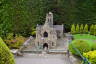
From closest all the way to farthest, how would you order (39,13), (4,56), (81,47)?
(4,56) → (81,47) → (39,13)

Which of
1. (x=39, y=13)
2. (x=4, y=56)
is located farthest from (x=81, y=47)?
(x=39, y=13)

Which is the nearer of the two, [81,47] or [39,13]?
[81,47]

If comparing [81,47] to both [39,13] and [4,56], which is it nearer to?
[4,56]

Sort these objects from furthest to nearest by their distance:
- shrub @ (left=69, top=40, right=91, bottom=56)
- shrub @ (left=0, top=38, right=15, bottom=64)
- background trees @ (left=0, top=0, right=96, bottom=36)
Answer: background trees @ (left=0, top=0, right=96, bottom=36) < shrub @ (left=69, top=40, right=91, bottom=56) < shrub @ (left=0, top=38, right=15, bottom=64)

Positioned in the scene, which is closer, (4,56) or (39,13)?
(4,56)

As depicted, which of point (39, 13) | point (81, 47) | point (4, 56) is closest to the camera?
point (4, 56)

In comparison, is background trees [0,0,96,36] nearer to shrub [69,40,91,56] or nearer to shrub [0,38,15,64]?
shrub [69,40,91,56]

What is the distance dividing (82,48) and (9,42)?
29.2ft

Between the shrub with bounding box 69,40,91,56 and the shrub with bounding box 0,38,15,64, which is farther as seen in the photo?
the shrub with bounding box 69,40,91,56

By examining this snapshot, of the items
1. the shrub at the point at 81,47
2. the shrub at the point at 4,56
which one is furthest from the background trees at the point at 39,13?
the shrub at the point at 4,56

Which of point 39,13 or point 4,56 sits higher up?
point 4,56

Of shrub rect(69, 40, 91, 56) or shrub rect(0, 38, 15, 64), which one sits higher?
shrub rect(0, 38, 15, 64)

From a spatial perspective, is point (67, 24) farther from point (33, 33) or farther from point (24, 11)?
point (24, 11)

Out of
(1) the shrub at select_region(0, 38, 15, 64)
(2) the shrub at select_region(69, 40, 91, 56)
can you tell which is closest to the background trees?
(2) the shrub at select_region(69, 40, 91, 56)
